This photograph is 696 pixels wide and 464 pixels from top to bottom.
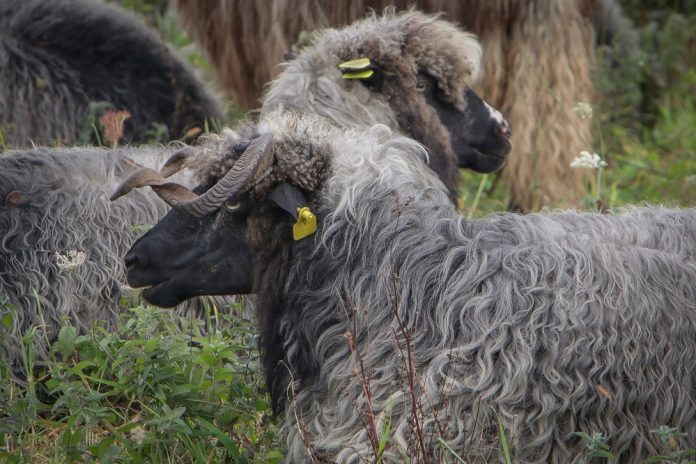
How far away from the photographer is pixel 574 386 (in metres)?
3.42

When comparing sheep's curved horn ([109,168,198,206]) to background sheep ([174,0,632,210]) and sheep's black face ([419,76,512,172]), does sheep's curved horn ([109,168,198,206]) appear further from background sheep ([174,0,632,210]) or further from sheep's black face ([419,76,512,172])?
background sheep ([174,0,632,210])

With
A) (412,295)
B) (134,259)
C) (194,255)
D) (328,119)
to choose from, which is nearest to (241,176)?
(194,255)

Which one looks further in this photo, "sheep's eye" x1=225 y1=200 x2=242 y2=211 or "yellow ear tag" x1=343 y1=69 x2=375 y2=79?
"yellow ear tag" x1=343 y1=69 x2=375 y2=79

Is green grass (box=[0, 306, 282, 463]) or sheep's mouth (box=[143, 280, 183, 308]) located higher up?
sheep's mouth (box=[143, 280, 183, 308])

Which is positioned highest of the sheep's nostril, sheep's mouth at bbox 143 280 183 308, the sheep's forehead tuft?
the sheep's forehead tuft

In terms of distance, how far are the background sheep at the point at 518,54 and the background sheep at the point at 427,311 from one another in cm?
284

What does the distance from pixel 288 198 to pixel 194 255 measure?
390 millimetres

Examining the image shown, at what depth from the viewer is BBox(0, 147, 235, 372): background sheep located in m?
4.46

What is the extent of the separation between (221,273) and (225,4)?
10.8 feet

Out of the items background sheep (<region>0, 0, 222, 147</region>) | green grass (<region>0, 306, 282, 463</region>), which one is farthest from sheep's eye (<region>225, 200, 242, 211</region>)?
background sheep (<region>0, 0, 222, 147</region>)

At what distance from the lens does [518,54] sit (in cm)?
658

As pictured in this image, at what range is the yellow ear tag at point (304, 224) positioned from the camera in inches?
140

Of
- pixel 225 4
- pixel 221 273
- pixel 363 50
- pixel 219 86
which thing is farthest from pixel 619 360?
pixel 219 86

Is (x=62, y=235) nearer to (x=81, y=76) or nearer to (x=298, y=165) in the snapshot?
(x=298, y=165)
